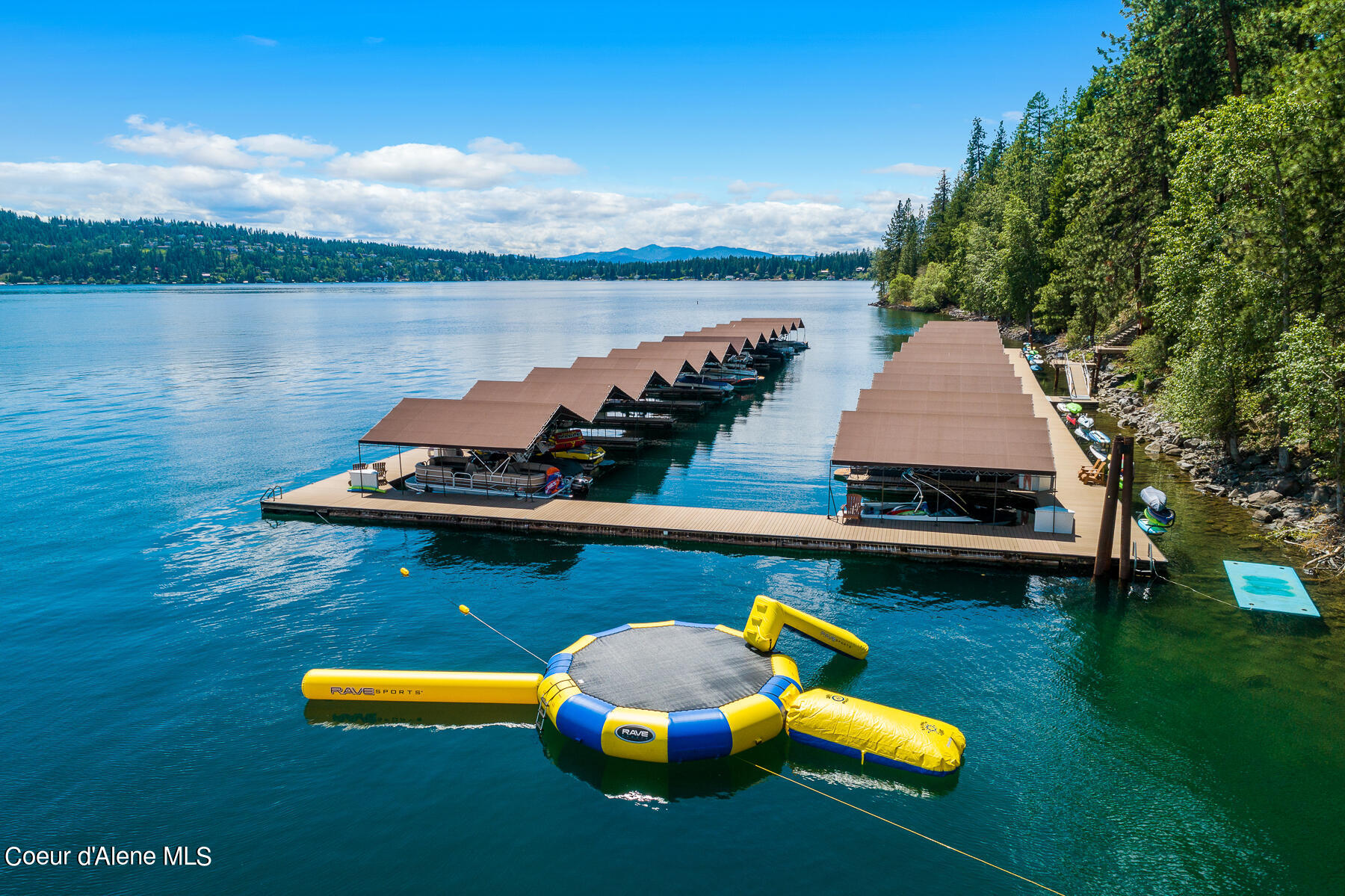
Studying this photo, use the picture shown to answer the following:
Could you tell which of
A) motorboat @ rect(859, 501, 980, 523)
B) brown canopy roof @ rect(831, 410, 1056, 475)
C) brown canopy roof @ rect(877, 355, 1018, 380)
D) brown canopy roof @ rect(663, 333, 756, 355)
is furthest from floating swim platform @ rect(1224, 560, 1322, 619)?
brown canopy roof @ rect(663, 333, 756, 355)

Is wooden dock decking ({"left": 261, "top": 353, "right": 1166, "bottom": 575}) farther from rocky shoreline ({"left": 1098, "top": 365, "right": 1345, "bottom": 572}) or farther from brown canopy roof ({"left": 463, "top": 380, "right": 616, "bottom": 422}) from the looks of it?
brown canopy roof ({"left": 463, "top": 380, "right": 616, "bottom": 422})

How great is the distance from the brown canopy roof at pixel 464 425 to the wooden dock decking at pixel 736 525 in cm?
282

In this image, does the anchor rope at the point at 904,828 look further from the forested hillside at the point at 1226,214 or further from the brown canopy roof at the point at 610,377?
the brown canopy roof at the point at 610,377

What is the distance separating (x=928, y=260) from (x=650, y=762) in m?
167

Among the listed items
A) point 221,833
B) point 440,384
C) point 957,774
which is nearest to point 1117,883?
point 957,774

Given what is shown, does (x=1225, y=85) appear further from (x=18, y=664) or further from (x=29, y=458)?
(x=29, y=458)

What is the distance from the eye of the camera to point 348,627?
25.3m

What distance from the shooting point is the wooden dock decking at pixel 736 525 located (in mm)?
29594

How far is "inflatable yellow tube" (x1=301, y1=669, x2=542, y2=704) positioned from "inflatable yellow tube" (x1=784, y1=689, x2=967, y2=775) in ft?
24.6

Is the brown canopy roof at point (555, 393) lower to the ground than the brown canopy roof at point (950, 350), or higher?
lower

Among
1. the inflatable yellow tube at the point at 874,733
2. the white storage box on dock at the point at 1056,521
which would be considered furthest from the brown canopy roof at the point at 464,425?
the white storage box on dock at the point at 1056,521

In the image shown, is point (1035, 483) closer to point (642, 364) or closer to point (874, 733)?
point (874, 733)

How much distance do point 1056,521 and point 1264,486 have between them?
1260cm

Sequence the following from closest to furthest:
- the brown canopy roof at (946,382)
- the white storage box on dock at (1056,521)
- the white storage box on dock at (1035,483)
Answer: the white storage box on dock at (1056,521)
the white storage box on dock at (1035,483)
the brown canopy roof at (946,382)
